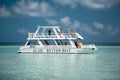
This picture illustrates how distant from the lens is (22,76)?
2350cm

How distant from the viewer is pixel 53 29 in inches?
1934

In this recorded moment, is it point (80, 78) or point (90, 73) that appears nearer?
point (80, 78)

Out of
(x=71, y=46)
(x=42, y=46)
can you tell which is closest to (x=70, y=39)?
(x=71, y=46)

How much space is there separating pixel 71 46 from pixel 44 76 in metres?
24.9

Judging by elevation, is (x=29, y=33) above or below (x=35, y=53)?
above

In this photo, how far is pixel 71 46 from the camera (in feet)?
158

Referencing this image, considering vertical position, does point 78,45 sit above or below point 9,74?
above

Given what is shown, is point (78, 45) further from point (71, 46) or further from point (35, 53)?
point (35, 53)

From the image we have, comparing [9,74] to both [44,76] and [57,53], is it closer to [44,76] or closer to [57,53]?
[44,76]

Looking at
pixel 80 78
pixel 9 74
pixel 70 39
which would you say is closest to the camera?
pixel 80 78

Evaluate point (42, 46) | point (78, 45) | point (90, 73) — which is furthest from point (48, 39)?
point (90, 73)

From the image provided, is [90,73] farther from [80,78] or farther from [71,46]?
[71,46]

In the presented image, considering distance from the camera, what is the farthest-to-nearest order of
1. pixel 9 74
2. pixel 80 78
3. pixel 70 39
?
pixel 70 39 → pixel 9 74 → pixel 80 78

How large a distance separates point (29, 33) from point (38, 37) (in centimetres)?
153
